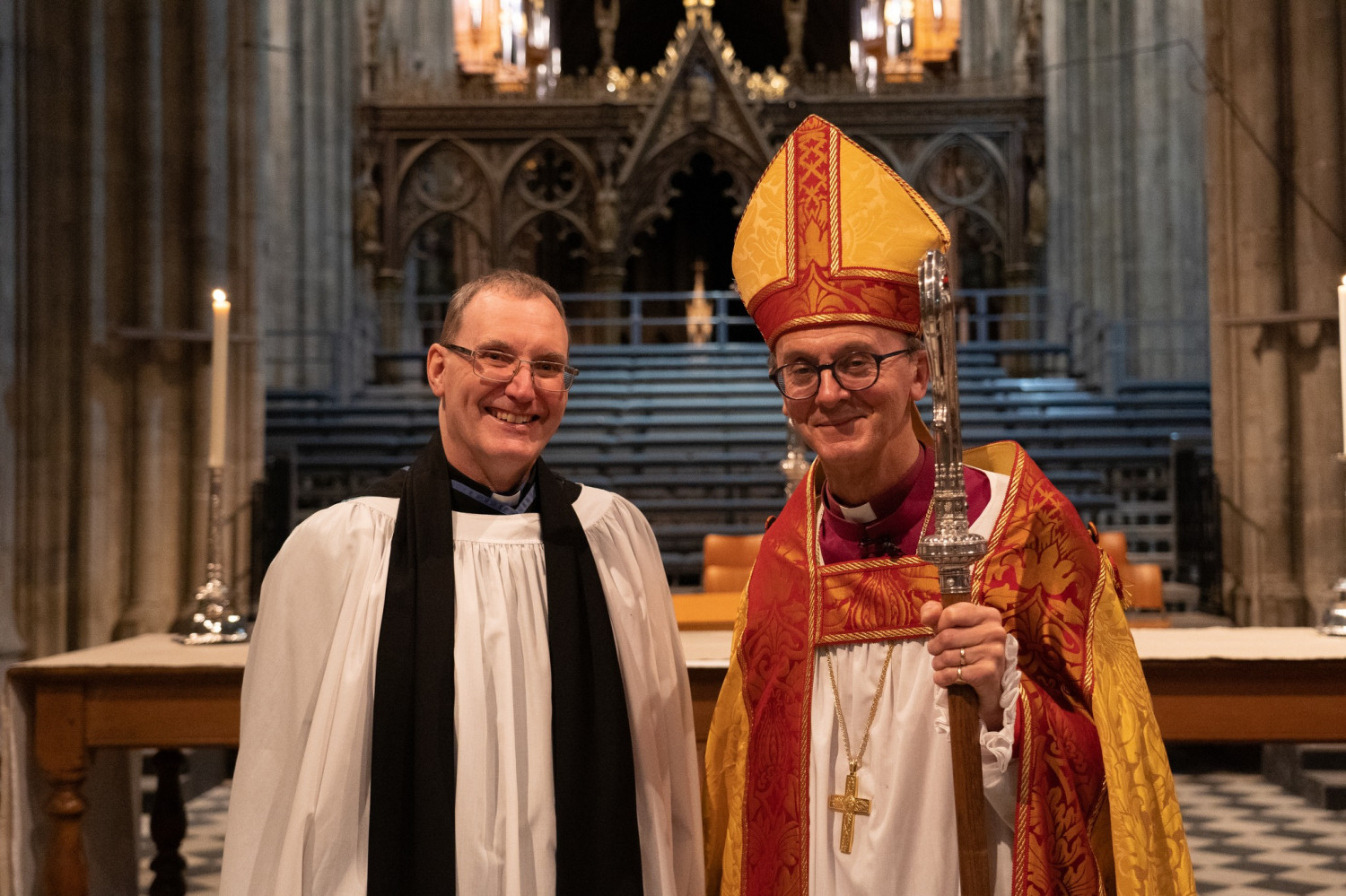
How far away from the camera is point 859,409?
6.26 ft

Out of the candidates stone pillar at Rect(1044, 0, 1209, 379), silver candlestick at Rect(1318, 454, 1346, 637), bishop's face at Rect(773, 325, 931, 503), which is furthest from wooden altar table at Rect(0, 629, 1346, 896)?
stone pillar at Rect(1044, 0, 1209, 379)

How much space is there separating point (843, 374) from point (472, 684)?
Result: 2.56ft

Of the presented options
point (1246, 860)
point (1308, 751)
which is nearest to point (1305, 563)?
point (1308, 751)

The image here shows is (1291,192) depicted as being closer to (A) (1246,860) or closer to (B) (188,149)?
(A) (1246,860)

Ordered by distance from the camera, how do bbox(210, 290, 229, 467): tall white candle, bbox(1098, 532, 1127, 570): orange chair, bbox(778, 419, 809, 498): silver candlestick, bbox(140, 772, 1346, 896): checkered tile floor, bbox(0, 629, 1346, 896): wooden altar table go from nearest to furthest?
bbox(0, 629, 1346, 896): wooden altar table
bbox(210, 290, 229, 467): tall white candle
bbox(778, 419, 809, 498): silver candlestick
bbox(140, 772, 1346, 896): checkered tile floor
bbox(1098, 532, 1127, 570): orange chair

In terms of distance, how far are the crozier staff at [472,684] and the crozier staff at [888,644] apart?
23 cm

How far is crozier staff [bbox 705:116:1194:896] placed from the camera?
1810 mm

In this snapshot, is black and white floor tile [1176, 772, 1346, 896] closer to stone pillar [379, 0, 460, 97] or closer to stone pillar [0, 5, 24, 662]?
stone pillar [0, 5, 24, 662]

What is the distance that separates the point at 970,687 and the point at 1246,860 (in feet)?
12.5

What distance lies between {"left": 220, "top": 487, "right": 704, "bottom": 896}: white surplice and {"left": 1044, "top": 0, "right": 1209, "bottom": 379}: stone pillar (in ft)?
38.9

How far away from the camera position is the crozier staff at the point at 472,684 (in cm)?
185

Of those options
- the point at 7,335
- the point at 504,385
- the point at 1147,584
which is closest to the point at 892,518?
the point at 504,385

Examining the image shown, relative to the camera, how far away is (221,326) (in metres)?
3.23

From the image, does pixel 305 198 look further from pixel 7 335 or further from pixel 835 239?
pixel 835 239
